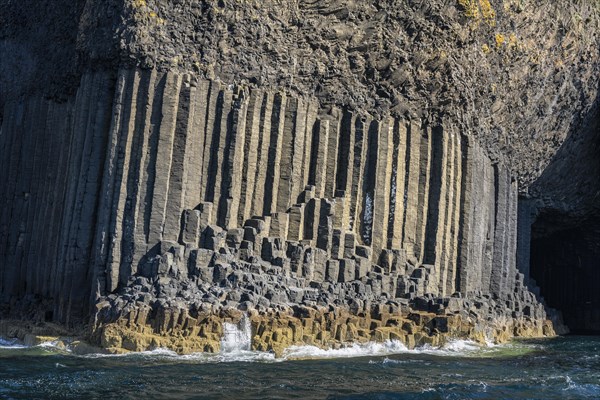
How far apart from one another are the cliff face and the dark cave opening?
961cm

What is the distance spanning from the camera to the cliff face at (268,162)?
27.8m

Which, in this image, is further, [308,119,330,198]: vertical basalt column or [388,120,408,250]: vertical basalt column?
[388,120,408,250]: vertical basalt column

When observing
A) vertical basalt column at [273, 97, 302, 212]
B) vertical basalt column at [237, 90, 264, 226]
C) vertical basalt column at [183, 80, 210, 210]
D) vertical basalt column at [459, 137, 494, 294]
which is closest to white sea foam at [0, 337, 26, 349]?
vertical basalt column at [183, 80, 210, 210]

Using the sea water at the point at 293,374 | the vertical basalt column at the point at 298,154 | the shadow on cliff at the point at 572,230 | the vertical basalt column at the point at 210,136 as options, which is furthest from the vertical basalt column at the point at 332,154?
Answer: the shadow on cliff at the point at 572,230

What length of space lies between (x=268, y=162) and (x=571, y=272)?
25.3m

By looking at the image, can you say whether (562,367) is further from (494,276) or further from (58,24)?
(58,24)

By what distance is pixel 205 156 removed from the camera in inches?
1166

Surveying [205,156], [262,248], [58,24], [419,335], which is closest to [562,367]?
[419,335]

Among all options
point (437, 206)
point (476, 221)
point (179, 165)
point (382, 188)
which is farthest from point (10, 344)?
point (476, 221)

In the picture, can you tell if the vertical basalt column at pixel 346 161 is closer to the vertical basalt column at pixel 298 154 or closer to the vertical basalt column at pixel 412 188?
the vertical basalt column at pixel 298 154

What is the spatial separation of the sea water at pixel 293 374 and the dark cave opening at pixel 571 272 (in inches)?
862

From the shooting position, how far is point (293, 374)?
71.2ft

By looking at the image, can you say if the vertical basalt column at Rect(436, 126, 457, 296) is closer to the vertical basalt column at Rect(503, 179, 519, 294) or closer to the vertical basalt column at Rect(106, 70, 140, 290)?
the vertical basalt column at Rect(503, 179, 519, 294)

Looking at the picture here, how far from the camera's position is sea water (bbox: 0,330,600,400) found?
1889 centimetres
